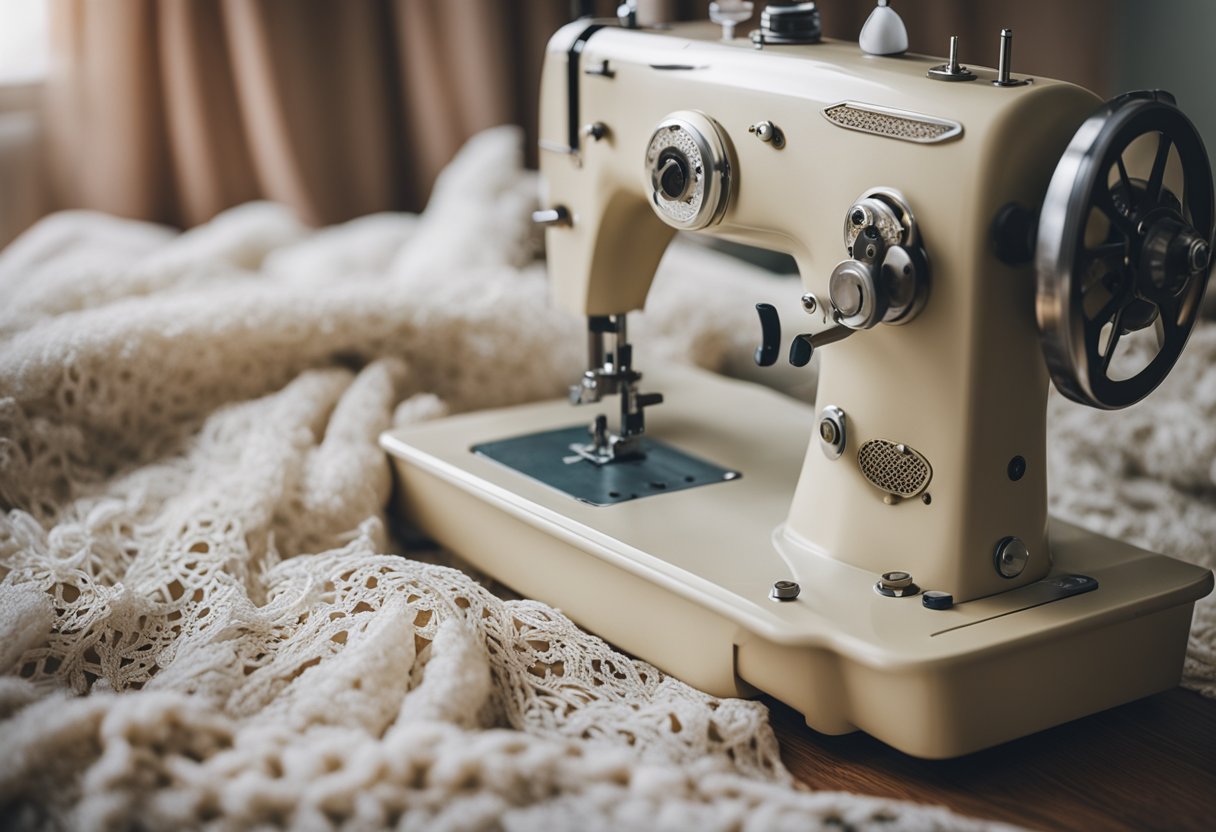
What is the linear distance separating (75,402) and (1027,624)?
1.09 meters

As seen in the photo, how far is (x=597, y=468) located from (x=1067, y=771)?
0.58 meters

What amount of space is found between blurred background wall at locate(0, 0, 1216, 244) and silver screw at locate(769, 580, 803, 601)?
1.38 m

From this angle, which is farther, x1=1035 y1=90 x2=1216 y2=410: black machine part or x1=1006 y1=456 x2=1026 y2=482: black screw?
x1=1006 y1=456 x2=1026 y2=482: black screw

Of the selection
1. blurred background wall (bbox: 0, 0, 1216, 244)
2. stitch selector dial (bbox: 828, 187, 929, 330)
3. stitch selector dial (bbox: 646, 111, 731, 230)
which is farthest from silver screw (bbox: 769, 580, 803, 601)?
blurred background wall (bbox: 0, 0, 1216, 244)

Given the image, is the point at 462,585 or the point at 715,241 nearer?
the point at 462,585

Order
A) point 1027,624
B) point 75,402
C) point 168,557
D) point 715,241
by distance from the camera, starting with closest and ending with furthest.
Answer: point 1027,624 → point 168,557 → point 75,402 → point 715,241

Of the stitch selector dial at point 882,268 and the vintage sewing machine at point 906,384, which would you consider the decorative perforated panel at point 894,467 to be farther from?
the stitch selector dial at point 882,268

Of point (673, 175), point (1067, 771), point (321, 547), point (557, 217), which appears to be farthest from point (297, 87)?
point (1067, 771)

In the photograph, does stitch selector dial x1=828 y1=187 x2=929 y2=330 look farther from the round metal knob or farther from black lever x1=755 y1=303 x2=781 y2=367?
the round metal knob

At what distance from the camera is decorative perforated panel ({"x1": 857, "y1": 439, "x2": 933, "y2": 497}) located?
114 cm

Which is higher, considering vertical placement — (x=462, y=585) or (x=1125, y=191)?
(x=1125, y=191)

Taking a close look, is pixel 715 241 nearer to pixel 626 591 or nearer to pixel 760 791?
pixel 626 591

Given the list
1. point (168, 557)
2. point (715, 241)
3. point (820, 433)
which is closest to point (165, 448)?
point (168, 557)

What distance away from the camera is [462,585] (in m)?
1.26
